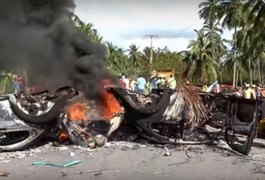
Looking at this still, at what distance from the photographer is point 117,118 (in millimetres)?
10023

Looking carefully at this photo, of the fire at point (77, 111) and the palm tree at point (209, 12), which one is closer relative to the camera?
the fire at point (77, 111)

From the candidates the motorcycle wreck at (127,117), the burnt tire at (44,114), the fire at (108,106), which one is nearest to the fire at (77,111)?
the motorcycle wreck at (127,117)

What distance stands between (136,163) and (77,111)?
2.24 metres

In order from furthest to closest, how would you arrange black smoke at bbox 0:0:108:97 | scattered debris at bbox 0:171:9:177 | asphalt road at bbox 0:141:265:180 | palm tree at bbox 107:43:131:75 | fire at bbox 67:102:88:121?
palm tree at bbox 107:43:131:75 → black smoke at bbox 0:0:108:97 → fire at bbox 67:102:88:121 → asphalt road at bbox 0:141:265:180 → scattered debris at bbox 0:171:9:177

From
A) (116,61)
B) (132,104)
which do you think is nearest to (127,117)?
(132,104)

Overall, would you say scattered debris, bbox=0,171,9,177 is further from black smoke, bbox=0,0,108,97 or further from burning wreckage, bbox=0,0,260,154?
black smoke, bbox=0,0,108,97

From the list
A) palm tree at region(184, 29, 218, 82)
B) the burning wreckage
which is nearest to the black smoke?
→ the burning wreckage

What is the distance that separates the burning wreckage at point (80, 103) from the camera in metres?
9.23

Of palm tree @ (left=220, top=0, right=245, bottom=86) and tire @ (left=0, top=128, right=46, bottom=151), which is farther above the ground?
palm tree @ (left=220, top=0, right=245, bottom=86)

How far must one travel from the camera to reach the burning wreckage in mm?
9234

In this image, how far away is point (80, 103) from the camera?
991 centimetres

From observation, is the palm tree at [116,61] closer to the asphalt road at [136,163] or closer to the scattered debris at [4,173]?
the asphalt road at [136,163]

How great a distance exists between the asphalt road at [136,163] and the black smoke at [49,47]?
6.50ft

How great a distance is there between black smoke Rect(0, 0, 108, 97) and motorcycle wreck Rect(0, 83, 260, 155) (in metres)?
0.76
